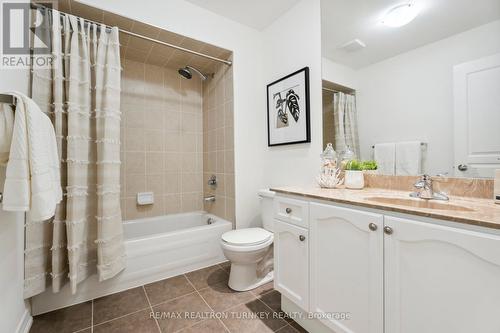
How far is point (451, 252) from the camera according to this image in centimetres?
71

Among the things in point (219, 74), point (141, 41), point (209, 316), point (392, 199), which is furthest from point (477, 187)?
point (141, 41)

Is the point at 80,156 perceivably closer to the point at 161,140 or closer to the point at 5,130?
the point at 5,130

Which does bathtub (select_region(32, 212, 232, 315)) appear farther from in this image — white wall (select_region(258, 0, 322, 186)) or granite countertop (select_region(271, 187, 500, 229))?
granite countertop (select_region(271, 187, 500, 229))

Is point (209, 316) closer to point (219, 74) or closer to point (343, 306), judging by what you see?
point (343, 306)

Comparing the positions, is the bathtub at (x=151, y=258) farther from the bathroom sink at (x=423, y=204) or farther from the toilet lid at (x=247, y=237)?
the bathroom sink at (x=423, y=204)

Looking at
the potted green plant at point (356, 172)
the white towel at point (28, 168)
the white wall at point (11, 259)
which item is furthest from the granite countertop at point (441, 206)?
the white wall at point (11, 259)

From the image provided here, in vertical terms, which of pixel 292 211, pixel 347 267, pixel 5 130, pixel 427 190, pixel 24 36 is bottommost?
pixel 347 267

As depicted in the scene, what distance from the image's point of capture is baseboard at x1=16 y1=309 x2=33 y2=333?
121cm

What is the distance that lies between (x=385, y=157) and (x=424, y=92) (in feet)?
1.39

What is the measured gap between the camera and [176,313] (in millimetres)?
1427

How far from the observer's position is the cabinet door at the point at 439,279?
0.65 meters

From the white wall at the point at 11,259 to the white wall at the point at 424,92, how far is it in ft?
6.81

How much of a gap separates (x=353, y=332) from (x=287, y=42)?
2188mm

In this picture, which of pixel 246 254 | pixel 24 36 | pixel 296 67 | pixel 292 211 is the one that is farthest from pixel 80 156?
pixel 296 67
